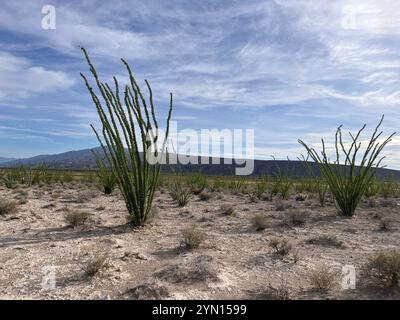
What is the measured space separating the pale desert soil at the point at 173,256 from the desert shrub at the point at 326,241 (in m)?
0.10

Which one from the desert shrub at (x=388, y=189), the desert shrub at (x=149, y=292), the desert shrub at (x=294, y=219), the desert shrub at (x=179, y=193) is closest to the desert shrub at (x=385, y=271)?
the desert shrub at (x=149, y=292)

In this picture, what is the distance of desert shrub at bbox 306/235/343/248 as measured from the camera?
572cm

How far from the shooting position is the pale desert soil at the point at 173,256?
3740 millimetres

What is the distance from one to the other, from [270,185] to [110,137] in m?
9.53

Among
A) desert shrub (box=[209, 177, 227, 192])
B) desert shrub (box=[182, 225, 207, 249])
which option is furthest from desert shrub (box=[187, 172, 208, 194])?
desert shrub (box=[182, 225, 207, 249])

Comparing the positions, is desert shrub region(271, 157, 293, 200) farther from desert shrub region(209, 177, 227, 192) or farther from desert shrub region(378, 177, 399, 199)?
desert shrub region(378, 177, 399, 199)

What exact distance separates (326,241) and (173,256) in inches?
97.8

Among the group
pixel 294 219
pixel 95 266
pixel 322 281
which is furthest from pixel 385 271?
pixel 294 219

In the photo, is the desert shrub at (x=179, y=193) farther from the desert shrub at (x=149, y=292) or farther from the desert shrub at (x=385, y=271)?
the desert shrub at (x=385, y=271)

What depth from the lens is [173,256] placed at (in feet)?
16.3
